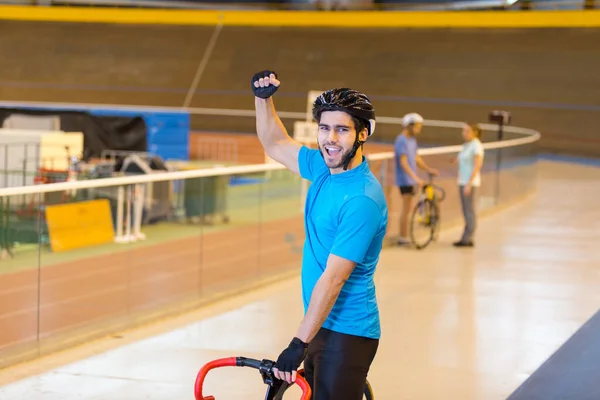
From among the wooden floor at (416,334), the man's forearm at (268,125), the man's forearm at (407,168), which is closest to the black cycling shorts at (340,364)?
the man's forearm at (268,125)

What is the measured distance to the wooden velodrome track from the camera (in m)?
7.41

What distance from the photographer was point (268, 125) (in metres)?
4.37

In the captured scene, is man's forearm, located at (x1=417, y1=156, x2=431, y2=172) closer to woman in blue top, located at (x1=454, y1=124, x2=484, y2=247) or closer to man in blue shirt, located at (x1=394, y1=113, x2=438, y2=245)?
man in blue shirt, located at (x1=394, y1=113, x2=438, y2=245)

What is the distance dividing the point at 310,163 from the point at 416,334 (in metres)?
4.76

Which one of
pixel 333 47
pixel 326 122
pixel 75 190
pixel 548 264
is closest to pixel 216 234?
pixel 75 190

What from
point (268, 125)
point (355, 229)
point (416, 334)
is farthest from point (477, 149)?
point (355, 229)

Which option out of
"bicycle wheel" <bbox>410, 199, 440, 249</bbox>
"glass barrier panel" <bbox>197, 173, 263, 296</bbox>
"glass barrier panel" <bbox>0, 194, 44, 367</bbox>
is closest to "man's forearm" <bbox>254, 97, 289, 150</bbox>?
"glass barrier panel" <bbox>0, 194, 44, 367</bbox>

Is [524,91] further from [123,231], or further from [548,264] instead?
[123,231]

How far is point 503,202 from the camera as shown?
19.2 meters

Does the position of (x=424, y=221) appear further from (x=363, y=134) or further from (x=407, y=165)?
(x=363, y=134)

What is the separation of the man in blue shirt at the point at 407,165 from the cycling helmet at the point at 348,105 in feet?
31.5

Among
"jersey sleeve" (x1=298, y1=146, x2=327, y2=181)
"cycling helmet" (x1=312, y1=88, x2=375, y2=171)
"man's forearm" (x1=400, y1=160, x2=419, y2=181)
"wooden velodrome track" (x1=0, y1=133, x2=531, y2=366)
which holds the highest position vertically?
"cycling helmet" (x1=312, y1=88, x2=375, y2=171)

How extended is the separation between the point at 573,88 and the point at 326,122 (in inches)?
1240

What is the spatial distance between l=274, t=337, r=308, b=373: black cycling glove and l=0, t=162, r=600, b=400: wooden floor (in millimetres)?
3005
